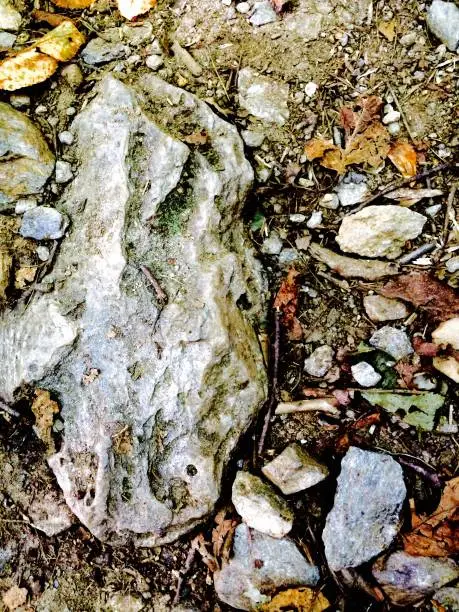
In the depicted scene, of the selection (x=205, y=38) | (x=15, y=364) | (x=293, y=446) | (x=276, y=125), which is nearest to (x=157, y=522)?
(x=293, y=446)

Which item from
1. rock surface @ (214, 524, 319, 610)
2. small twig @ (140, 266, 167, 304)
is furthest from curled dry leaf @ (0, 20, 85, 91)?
rock surface @ (214, 524, 319, 610)

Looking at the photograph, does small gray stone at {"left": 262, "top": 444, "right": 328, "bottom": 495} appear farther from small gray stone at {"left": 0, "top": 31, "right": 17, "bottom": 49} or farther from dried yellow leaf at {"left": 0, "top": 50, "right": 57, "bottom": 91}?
small gray stone at {"left": 0, "top": 31, "right": 17, "bottom": 49}

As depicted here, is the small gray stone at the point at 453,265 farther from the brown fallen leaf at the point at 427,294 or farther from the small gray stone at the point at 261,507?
the small gray stone at the point at 261,507

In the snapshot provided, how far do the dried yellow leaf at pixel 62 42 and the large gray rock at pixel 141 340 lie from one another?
1.71 ft

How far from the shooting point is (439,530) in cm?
275

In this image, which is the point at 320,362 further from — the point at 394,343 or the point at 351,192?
the point at 351,192

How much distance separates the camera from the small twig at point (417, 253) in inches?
118

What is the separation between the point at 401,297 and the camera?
3002mm

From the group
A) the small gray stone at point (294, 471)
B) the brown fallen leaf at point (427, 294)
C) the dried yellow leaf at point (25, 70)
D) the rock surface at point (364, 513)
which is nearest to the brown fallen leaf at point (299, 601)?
the rock surface at point (364, 513)

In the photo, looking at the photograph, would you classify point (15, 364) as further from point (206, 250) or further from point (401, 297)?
point (401, 297)

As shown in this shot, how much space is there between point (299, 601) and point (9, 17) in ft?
12.4

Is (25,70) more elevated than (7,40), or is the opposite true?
(7,40)

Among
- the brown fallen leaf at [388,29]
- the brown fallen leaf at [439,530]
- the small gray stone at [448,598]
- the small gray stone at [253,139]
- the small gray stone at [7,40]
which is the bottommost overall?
the small gray stone at [448,598]

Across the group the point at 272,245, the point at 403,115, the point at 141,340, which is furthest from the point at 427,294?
the point at 141,340
